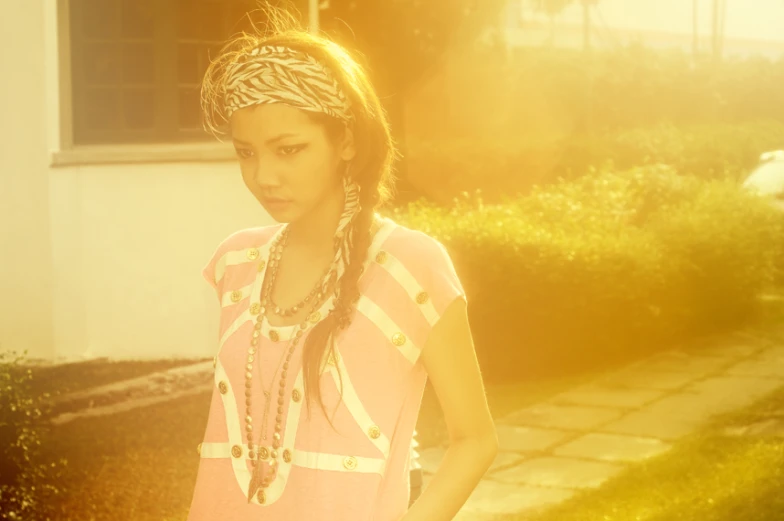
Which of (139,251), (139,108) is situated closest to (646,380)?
(139,251)

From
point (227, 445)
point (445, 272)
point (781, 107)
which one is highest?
point (445, 272)

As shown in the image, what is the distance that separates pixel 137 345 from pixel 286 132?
22.0ft

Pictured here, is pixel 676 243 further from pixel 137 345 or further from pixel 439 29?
pixel 137 345

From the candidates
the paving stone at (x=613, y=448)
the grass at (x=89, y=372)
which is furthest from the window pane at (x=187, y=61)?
the paving stone at (x=613, y=448)

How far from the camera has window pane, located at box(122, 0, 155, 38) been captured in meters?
8.90

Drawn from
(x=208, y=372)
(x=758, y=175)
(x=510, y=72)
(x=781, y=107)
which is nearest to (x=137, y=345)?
(x=208, y=372)

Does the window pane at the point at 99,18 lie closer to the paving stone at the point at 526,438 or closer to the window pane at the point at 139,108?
the window pane at the point at 139,108

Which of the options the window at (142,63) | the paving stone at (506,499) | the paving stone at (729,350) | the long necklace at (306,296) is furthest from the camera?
the paving stone at (729,350)

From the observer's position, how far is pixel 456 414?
214 cm

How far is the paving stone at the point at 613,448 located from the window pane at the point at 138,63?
434 cm

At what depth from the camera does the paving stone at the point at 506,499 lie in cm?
594

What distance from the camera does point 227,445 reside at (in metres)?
2.18

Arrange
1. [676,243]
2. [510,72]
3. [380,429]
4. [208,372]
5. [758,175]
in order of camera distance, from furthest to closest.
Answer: [510,72]
[758,175]
[676,243]
[208,372]
[380,429]

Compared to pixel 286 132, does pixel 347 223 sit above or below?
below
